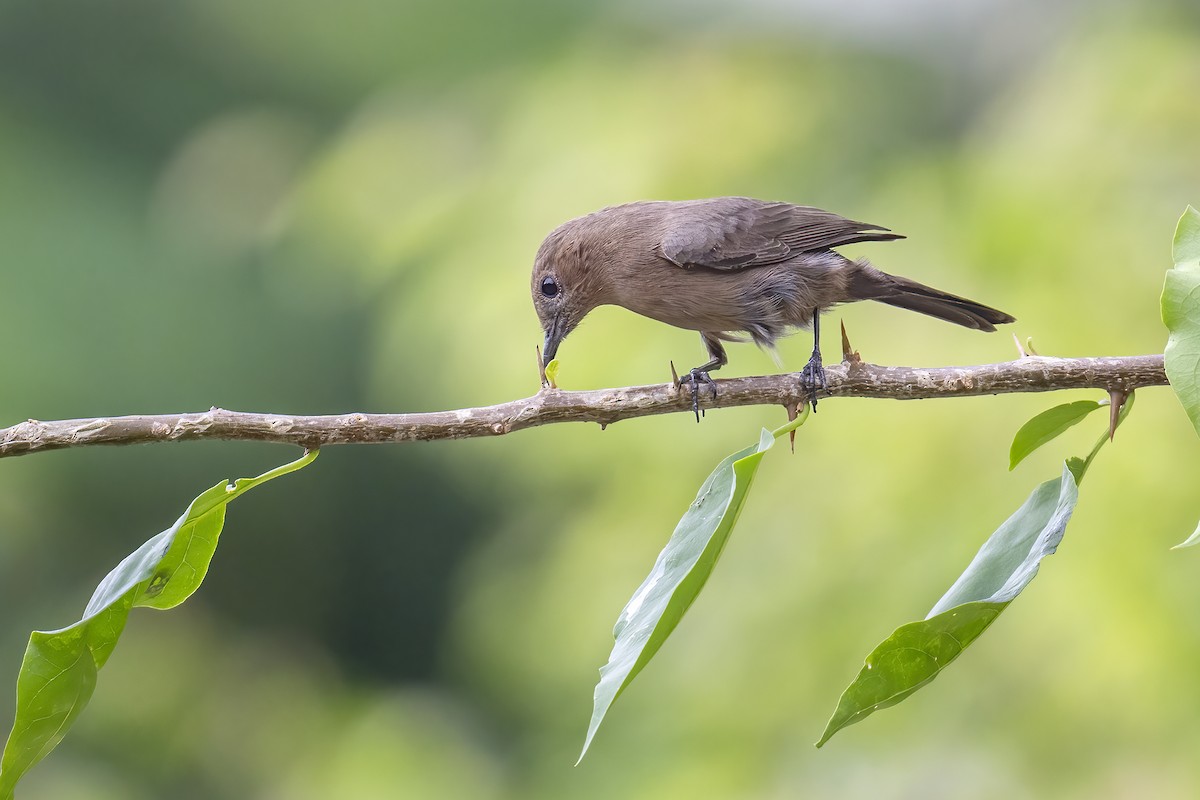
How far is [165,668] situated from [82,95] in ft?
17.5

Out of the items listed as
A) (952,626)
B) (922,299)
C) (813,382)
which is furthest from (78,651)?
(922,299)

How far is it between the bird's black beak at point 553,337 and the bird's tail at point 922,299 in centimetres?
122

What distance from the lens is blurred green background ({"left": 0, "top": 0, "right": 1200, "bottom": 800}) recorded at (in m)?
4.34

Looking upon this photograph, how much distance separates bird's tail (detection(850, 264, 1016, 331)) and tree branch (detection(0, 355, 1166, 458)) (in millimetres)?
1667

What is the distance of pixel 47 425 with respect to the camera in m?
2.18

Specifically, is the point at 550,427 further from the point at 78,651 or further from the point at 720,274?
the point at 78,651

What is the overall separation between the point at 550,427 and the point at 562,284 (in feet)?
2.62

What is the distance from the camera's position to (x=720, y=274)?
469cm

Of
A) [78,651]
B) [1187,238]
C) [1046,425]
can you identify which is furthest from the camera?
[1046,425]

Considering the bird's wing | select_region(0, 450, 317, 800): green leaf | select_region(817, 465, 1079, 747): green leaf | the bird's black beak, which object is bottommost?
select_region(817, 465, 1079, 747): green leaf

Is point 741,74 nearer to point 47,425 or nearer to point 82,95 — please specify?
point 47,425

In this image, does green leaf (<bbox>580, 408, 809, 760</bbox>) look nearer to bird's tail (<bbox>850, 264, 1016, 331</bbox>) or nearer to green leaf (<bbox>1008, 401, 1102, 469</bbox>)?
green leaf (<bbox>1008, 401, 1102, 469</bbox>)

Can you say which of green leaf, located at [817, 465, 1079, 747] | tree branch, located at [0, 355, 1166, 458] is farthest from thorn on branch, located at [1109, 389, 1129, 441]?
green leaf, located at [817, 465, 1079, 747]

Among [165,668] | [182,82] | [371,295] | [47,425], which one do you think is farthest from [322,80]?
[47,425]
